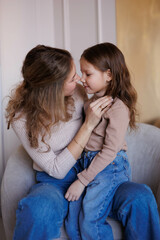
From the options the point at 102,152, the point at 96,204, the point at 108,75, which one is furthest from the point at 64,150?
the point at 108,75

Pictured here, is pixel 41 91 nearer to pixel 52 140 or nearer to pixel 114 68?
pixel 52 140

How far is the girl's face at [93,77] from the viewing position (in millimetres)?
1501

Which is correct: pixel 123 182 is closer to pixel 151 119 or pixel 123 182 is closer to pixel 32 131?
pixel 32 131

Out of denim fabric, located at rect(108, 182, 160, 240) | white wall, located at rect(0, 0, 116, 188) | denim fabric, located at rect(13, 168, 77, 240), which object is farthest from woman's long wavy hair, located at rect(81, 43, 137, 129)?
white wall, located at rect(0, 0, 116, 188)

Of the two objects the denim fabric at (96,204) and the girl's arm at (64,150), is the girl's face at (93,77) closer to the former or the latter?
the girl's arm at (64,150)

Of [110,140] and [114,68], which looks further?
[114,68]

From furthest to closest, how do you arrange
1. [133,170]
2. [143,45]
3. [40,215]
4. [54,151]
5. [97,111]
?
[143,45] → [133,170] → [54,151] → [97,111] → [40,215]

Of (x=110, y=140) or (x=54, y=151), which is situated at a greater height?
(x=110, y=140)

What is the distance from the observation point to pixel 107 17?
88.4 inches

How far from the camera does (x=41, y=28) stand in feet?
8.26

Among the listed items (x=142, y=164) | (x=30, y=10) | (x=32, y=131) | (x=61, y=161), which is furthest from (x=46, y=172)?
(x=30, y=10)

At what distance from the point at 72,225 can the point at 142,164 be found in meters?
0.66

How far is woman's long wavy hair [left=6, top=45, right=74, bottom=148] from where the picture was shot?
54.5 inches

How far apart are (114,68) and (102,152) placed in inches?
18.1
